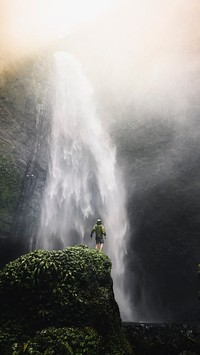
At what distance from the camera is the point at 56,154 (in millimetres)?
18438

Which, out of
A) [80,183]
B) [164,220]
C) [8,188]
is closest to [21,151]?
[8,188]

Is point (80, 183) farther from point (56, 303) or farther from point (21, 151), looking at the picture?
point (56, 303)

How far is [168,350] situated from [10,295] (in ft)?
15.5

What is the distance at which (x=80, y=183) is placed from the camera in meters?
19.2

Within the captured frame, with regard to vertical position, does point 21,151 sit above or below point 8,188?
above

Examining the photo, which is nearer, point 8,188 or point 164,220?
point 8,188

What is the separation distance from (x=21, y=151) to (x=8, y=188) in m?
2.61

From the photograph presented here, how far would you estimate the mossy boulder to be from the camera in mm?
4527

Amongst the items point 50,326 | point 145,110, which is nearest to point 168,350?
point 50,326

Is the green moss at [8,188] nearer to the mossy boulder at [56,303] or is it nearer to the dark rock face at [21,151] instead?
the dark rock face at [21,151]

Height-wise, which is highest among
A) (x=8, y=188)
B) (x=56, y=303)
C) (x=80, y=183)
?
(x=80, y=183)

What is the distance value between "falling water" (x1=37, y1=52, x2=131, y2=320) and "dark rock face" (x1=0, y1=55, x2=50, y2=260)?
5.58 feet

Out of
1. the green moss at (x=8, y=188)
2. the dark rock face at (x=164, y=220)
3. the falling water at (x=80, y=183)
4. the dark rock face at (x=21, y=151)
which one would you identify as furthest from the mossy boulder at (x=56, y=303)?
the dark rock face at (x=164, y=220)

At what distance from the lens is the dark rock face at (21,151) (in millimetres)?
13109
